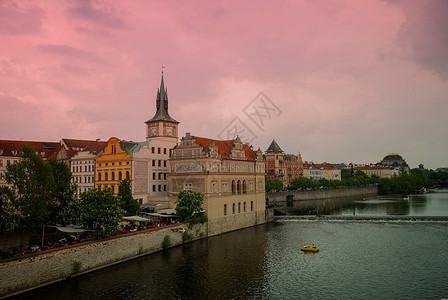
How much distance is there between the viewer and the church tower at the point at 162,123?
77000mm

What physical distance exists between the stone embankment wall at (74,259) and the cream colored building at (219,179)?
10740mm

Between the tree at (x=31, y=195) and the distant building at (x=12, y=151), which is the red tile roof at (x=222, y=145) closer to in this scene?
the tree at (x=31, y=195)

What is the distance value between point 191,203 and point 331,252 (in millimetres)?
21796

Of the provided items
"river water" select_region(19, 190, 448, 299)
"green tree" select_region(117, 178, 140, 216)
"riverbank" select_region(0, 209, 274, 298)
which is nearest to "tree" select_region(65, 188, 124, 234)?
"riverbank" select_region(0, 209, 274, 298)

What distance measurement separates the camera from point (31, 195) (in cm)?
4300

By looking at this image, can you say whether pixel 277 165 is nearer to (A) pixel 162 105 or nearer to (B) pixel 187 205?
(A) pixel 162 105

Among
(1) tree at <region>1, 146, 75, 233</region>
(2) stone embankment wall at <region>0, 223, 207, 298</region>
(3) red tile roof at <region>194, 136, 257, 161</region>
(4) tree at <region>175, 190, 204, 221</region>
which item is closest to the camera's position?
(2) stone embankment wall at <region>0, 223, 207, 298</region>

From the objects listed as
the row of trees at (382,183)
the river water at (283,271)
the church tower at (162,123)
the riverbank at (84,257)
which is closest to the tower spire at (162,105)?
the church tower at (162,123)

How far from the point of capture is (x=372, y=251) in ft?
162

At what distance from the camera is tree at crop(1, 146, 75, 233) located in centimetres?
4188

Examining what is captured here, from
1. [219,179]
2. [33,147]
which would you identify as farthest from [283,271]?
[33,147]

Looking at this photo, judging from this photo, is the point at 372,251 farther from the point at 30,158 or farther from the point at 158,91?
the point at 158,91

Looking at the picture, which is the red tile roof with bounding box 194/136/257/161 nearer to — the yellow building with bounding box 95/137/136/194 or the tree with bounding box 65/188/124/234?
the yellow building with bounding box 95/137/136/194

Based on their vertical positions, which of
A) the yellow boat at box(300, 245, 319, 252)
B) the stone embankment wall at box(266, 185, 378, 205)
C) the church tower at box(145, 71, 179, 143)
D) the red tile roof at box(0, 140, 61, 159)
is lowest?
the yellow boat at box(300, 245, 319, 252)
